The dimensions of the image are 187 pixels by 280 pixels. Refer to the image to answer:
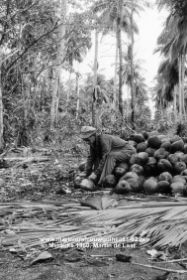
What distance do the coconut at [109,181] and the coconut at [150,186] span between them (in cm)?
53

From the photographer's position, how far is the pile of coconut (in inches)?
182

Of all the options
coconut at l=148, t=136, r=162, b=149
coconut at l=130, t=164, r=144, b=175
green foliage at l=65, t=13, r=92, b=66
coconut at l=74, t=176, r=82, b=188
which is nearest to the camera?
coconut at l=130, t=164, r=144, b=175

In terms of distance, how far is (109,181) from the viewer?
200 inches

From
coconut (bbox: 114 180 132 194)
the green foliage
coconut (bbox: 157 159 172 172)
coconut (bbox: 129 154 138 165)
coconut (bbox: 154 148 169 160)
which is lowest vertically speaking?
coconut (bbox: 114 180 132 194)

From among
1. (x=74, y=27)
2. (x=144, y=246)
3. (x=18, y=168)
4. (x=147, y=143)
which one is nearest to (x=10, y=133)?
(x=18, y=168)

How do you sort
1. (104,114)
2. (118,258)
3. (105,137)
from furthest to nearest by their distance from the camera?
(104,114), (105,137), (118,258)

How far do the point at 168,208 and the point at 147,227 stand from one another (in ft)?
1.13

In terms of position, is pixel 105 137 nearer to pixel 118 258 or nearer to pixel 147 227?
pixel 147 227

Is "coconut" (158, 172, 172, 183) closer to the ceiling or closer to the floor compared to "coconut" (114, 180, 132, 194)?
closer to the ceiling

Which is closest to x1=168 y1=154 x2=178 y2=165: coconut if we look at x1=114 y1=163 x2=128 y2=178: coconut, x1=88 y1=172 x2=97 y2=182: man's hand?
x1=114 y1=163 x2=128 y2=178: coconut

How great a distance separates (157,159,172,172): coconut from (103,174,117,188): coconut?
0.65 meters

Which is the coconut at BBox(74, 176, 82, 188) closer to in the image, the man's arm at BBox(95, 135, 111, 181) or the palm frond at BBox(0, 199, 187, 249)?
the man's arm at BBox(95, 135, 111, 181)

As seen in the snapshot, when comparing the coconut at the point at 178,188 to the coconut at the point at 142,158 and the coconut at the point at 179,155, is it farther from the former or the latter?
the coconut at the point at 142,158

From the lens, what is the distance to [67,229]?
2.96 metres
